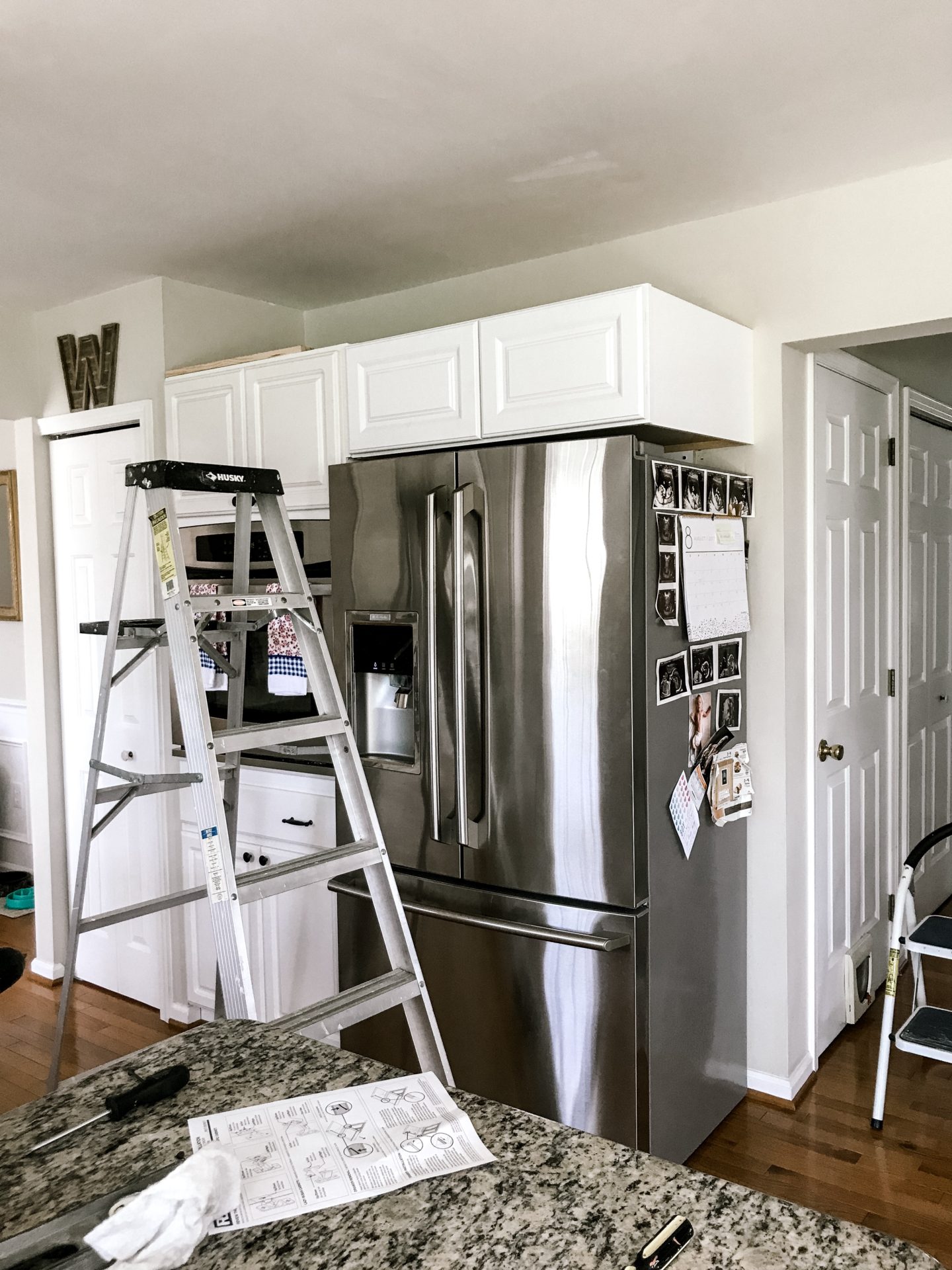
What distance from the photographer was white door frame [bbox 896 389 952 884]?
12.0 ft

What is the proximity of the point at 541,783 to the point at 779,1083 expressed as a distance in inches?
49.4

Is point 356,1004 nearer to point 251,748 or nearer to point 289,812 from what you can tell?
point 251,748

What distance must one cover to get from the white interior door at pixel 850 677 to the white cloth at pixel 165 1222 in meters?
2.48

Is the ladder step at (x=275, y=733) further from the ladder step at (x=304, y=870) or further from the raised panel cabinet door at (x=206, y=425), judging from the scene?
the raised panel cabinet door at (x=206, y=425)

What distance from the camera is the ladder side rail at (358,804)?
6.38 feet

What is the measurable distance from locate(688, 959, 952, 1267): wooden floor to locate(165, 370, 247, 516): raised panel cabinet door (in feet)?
7.91

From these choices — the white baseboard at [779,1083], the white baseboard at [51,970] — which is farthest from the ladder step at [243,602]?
the white baseboard at [51,970]

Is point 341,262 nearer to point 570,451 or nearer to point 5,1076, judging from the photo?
point 570,451

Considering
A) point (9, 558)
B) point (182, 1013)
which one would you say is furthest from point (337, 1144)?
point (9, 558)

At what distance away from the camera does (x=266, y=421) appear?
3.06m

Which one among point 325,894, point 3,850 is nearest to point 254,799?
point 325,894

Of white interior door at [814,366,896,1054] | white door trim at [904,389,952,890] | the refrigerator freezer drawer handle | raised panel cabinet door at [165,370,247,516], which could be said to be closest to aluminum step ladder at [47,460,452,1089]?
the refrigerator freezer drawer handle

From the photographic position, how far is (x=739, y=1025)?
2871mm

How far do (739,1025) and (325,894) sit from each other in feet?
4.17
